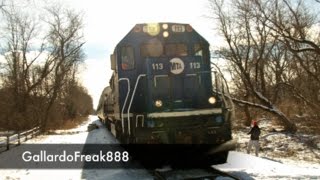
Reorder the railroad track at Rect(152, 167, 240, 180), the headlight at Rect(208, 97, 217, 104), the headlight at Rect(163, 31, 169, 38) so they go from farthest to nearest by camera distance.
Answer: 1. the headlight at Rect(163, 31, 169, 38)
2. the headlight at Rect(208, 97, 217, 104)
3. the railroad track at Rect(152, 167, 240, 180)

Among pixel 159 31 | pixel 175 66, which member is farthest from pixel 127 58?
pixel 175 66

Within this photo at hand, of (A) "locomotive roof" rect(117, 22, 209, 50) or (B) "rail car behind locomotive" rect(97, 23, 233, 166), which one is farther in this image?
(A) "locomotive roof" rect(117, 22, 209, 50)

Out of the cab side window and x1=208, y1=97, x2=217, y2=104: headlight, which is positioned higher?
the cab side window

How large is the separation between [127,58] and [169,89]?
1.53 meters

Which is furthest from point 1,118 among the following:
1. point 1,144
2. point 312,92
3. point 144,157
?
point 144,157

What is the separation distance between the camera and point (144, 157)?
440 inches

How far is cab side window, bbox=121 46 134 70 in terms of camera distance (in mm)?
11312

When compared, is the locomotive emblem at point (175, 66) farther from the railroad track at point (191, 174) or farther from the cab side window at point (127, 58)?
the railroad track at point (191, 174)

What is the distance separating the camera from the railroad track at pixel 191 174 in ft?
30.3

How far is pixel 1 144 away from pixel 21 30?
69.0 feet

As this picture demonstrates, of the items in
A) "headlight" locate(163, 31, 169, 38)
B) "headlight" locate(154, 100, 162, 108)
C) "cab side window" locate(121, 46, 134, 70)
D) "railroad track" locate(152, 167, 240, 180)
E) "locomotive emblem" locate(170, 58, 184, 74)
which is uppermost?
"headlight" locate(163, 31, 169, 38)

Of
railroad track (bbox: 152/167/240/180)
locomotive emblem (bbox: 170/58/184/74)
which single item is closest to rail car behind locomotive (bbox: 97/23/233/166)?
locomotive emblem (bbox: 170/58/184/74)

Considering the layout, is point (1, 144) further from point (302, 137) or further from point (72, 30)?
point (72, 30)

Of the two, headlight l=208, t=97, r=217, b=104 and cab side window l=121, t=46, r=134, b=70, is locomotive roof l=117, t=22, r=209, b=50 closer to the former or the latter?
cab side window l=121, t=46, r=134, b=70
